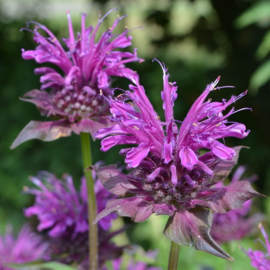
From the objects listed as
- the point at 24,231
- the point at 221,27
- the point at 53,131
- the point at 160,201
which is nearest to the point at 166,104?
the point at 160,201

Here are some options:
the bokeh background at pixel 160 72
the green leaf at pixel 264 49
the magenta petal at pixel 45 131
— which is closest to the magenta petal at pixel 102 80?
the magenta petal at pixel 45 131

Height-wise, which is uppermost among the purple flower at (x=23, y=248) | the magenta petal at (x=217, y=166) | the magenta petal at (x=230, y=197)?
the magenta petal at (x=217, y=166)

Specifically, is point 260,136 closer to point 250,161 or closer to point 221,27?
point 250,161

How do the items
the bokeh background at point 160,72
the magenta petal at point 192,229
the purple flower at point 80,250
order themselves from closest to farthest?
the magenta petal at point 192,229
the purple flower at point 80,250
the bokeh background at point 160,72

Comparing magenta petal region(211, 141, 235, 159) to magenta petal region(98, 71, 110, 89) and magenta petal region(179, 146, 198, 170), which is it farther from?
magenta petal region(98, 71, 110, 89)

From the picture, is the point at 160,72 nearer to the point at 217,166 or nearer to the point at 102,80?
the point at 102,80

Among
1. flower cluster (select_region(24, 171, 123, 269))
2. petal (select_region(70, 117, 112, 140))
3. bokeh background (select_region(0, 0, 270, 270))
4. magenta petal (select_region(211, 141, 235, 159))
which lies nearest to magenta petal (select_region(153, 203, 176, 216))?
magenta petal (select_region(211, 141, 235, 159))

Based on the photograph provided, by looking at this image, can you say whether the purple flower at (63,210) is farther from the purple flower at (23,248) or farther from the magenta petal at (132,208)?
the magenta petal at (132,208)

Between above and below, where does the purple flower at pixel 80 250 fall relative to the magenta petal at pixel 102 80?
below
